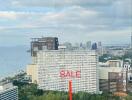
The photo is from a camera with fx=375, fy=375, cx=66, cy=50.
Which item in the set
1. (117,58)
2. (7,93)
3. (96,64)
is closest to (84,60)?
(96,64)

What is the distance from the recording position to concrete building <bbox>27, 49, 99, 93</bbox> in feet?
22.3

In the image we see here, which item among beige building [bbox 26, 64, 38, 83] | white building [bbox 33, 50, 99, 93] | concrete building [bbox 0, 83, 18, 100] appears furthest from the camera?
beige building [bbox 26, 64, 38, 83]

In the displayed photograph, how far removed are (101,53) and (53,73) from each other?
2.08m

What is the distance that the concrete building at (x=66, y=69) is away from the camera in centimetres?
680

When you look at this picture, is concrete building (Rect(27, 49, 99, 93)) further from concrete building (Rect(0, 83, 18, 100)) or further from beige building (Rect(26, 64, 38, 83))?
concrete building (Rect(0, 83, 18, 100))

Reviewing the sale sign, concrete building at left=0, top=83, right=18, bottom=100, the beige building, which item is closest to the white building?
the sale sign

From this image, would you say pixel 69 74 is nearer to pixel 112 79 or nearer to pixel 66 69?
pixel 66 69

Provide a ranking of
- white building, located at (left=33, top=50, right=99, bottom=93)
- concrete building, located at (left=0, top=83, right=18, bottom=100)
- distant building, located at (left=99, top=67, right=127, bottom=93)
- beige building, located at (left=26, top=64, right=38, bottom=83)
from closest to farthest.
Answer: concrete building, located at (left=0, top=83, right=18, bottom=100) → white building, located at (left=33, top=50, right=99, bottom=93) → distant building, located at (left=99, top=67, right=127, bottom=93) → beige building, located at (left=26, top=64, right=38, bottom=83)

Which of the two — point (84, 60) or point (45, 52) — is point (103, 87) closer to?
point (84, 60)

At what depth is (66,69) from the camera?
7.01 m

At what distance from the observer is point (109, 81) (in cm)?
751

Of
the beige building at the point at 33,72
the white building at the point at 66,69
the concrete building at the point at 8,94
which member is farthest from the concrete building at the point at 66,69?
the concrete building at the point at 8,94

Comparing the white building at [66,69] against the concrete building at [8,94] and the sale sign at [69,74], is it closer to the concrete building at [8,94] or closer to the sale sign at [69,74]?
the sale sign at [69,74]

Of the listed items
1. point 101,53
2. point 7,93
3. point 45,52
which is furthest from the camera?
point 101,53
